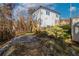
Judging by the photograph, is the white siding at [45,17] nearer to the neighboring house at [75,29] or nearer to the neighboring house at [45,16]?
the neighboring house at [45,16]

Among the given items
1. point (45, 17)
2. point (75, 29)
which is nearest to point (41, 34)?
point (45, 17)

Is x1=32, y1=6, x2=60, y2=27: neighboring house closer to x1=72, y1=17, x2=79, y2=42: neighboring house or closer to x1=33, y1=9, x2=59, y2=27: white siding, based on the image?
x1=33, y1=9, x2=59, y2=27: white siding

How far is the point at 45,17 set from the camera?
186 cm

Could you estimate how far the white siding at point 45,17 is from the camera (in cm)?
185

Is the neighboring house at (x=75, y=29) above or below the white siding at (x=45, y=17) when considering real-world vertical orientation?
below

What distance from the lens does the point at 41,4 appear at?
1.87 m

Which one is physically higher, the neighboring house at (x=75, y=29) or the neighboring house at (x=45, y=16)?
the neighboring house at (x=45, y=16)

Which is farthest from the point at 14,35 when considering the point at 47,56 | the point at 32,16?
the point at 47,56

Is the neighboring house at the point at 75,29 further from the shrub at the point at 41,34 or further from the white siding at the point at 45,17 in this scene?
the shrub at the point at 41,34

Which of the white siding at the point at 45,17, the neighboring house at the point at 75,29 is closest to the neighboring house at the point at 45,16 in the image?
the white siding at the point at 45,17

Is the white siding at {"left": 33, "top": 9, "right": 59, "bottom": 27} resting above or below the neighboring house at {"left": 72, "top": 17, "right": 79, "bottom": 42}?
above

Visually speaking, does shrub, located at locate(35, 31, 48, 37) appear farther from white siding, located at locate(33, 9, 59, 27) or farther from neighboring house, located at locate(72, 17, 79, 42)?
neighboring house, located at locate(72, 17, 79, 42)

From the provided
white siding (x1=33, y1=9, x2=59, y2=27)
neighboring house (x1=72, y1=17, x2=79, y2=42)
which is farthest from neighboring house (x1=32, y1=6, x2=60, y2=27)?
neighboring house (x1=72, y1=17, x2=79, y2=42)

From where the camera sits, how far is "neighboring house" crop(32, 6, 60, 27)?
1853 millimetres
